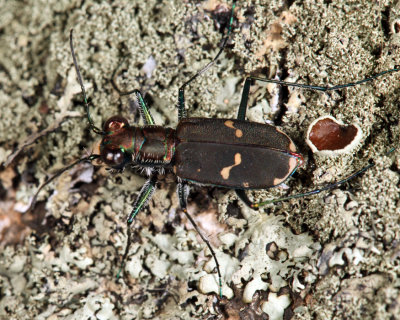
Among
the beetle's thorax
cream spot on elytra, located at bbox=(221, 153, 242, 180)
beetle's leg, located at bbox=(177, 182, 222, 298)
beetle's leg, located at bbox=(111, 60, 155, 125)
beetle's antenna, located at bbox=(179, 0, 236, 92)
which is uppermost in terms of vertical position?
beetle's antenna, located at bbox=(179, 0, 236, 92)

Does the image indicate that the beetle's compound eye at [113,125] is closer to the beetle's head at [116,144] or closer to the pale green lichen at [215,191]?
the beetle's head at [116,144]

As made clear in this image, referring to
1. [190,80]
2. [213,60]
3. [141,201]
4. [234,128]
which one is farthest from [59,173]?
[213,60]

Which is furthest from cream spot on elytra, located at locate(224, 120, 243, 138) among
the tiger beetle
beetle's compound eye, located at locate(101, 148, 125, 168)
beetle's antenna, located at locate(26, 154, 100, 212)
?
beetle's antenna, located at locate(26, 154, 100, 212)

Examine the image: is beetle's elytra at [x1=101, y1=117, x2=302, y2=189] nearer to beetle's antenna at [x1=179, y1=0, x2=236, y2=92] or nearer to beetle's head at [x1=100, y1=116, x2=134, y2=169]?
beetle's head at [x1=100, y1=116, x2=134, y2=169]

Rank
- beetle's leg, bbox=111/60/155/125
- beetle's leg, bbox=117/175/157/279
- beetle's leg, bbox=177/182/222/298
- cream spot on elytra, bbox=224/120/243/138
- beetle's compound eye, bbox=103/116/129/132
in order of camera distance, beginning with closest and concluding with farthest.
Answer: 1. beetle's leg, bbox=177/182/222/298
2. cream spot on elytra, bbox=224/120/243/138
3. beetle's leg, bbox=117/175/157/279
4. beetle's compound eye, bbox=103/116/129/132
5. beetle's leg, bbox=111/60/155/125

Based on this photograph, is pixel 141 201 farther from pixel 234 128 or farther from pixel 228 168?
pixel 234 128

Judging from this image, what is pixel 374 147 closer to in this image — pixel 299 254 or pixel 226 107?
pixel 299 254

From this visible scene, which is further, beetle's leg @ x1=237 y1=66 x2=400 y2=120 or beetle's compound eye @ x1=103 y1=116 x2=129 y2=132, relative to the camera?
beetle's compound eye @ x1=103 y1=116 x2=129 y2=132

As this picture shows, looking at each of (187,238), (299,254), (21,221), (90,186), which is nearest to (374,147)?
(299,254)
